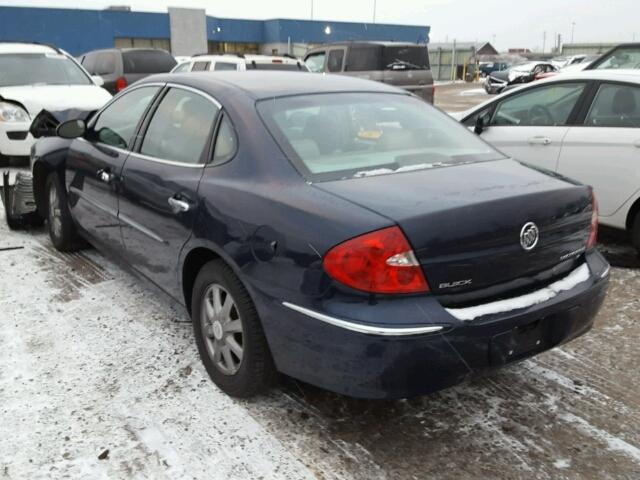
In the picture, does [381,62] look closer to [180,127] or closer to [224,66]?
[224,66]

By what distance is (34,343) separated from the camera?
3590 millimetres

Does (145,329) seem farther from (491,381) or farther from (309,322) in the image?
(491,381)

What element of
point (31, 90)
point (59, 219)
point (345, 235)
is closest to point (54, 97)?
point (31, 90)

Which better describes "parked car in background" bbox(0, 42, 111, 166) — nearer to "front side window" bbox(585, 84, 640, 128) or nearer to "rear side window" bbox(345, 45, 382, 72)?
"rear side window" bbox(345, 45, 382, 72)

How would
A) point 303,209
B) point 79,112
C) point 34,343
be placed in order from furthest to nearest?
point 79,112, point 34,343, point 303,209

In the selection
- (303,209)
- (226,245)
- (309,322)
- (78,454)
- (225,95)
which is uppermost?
(225,95)

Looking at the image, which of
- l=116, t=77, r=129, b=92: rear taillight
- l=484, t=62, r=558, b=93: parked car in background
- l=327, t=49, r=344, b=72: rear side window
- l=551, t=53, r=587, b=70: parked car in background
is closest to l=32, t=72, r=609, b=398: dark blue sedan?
l=116, t=77, r=129, b=92: rear taillight

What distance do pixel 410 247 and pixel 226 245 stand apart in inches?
35.2

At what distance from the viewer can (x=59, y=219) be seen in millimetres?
5039

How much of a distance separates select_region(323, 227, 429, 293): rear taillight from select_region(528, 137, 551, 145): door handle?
3516mm

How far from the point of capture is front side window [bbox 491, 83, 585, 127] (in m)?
5.38

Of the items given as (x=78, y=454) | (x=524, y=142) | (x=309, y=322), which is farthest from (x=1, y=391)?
(x=524, y=142)

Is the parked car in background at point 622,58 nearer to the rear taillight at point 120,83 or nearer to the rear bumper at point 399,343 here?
the rear bumper at point 399,343

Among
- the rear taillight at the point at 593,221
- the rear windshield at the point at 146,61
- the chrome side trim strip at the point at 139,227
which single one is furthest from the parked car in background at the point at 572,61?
the chrome side trim strip at the point at 139,227
